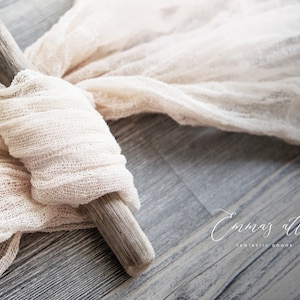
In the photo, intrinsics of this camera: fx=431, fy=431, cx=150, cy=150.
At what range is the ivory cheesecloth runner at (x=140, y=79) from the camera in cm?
62

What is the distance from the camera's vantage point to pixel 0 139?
2.12 ft

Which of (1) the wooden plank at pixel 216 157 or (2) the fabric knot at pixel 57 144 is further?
(1) the wooden plank at pixel 216 157

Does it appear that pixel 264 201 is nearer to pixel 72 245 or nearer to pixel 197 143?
pixel 197 143

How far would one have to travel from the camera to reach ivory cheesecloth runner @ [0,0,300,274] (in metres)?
0.62

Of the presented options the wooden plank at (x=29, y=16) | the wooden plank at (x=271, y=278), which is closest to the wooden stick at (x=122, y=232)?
the wooden plank at (x=271, y=278)

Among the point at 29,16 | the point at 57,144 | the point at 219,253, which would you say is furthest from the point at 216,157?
→ the point at 29,16

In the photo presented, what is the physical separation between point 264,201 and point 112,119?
31cm

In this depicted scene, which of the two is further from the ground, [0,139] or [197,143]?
[0,139]

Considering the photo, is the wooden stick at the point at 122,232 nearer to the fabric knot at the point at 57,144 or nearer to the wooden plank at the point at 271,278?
the fabric knot at the point at 57,144

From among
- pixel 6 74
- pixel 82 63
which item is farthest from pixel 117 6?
pixel 6 74

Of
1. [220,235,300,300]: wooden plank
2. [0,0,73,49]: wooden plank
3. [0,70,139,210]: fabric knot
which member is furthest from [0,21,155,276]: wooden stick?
[0,0,73,49]: wooden plank

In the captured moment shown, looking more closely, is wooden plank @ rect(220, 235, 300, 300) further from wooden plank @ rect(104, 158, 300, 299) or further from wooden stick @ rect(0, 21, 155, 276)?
wooden stick @ rect(0, 21, 155, 276)

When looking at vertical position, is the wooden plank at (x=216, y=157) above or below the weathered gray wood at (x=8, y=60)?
below

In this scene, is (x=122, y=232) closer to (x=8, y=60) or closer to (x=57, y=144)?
(x=57, y=144)
